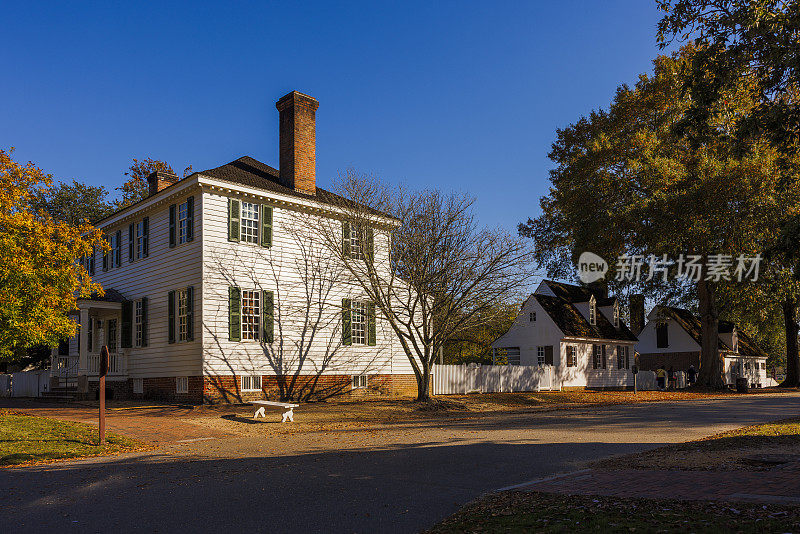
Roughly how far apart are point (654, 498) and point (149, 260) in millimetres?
22816

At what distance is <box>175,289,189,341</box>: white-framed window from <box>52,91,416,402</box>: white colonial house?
41 mm

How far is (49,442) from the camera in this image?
13422 mm

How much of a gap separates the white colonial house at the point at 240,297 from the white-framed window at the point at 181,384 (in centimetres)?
7

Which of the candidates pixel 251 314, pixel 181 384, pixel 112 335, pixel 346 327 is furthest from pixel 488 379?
pixel 112 335

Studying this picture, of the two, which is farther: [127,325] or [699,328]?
[699,328]

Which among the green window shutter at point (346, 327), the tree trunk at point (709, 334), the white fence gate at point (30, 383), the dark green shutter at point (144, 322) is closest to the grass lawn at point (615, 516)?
the green window shutter at point (346, 327)

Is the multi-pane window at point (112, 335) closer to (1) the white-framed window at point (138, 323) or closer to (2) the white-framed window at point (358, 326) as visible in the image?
(1) the white-framed window at point (138, 323)

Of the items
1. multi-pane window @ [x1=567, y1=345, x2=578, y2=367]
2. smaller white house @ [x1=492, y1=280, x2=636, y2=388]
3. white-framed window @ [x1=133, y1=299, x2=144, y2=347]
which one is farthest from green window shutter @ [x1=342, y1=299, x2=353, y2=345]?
multi-pane window @ [x1=567, y1=345, x2=578, y2=367]

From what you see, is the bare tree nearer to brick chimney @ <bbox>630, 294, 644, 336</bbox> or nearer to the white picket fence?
the white picket fence

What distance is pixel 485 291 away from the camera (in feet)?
77.7

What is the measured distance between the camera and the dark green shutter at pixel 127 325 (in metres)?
26.0

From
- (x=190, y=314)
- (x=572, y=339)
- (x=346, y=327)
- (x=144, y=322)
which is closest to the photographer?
(x=190, y=314)

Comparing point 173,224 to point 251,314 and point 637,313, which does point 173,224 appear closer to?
point 251,314

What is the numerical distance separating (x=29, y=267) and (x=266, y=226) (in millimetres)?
8052
